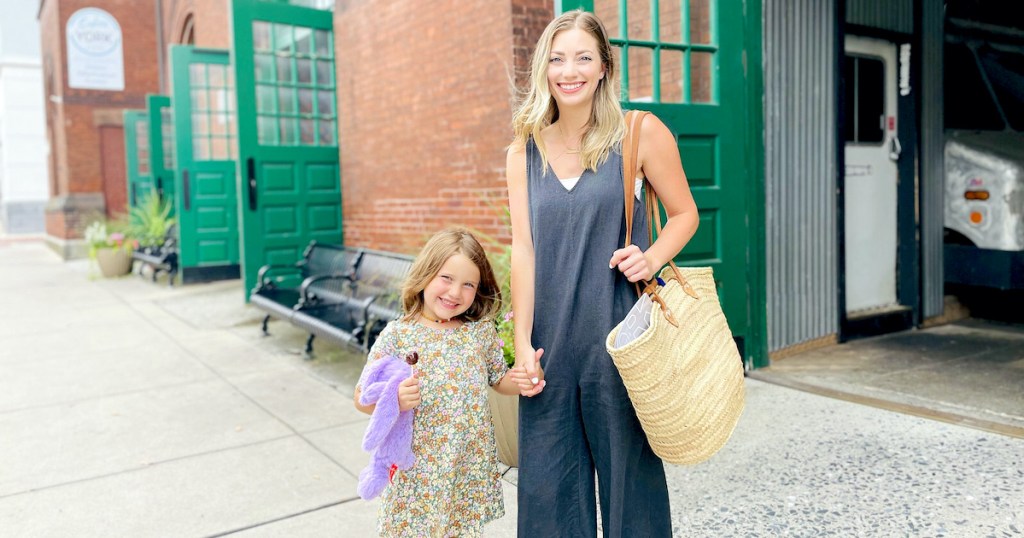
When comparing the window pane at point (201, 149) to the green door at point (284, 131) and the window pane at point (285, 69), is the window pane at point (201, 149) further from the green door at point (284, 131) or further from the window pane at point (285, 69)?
the window pane at point (285, 69)

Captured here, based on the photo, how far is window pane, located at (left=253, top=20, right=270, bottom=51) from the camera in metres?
8.37

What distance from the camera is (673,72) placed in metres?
4.80

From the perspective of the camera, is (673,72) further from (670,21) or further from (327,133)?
(327,133)

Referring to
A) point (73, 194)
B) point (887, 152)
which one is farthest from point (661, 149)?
point (73, 194)

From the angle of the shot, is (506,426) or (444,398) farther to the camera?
(506,426)

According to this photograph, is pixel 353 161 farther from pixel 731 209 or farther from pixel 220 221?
pixel 731 209

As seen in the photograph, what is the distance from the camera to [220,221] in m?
10.6

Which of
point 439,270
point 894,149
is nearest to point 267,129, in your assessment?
point 894,149

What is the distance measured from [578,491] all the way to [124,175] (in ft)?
66.2

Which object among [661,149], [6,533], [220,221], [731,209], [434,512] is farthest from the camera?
[220,221]

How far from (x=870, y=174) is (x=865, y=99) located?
0.58 meters

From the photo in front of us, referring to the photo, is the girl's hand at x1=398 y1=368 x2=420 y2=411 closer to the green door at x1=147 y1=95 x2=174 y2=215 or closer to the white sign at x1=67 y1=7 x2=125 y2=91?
the green door at x1=147 y1=95 x2=174 y2=215

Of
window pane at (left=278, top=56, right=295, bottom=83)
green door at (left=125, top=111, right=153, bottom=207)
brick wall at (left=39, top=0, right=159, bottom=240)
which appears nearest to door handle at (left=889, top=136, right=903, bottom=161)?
window pane at (left=278, top=56, right=295, bottom=83)

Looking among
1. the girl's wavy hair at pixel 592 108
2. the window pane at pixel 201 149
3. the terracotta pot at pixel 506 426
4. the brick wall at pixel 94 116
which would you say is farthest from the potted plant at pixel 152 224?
the girl's wavy hair at pixel 592 108
